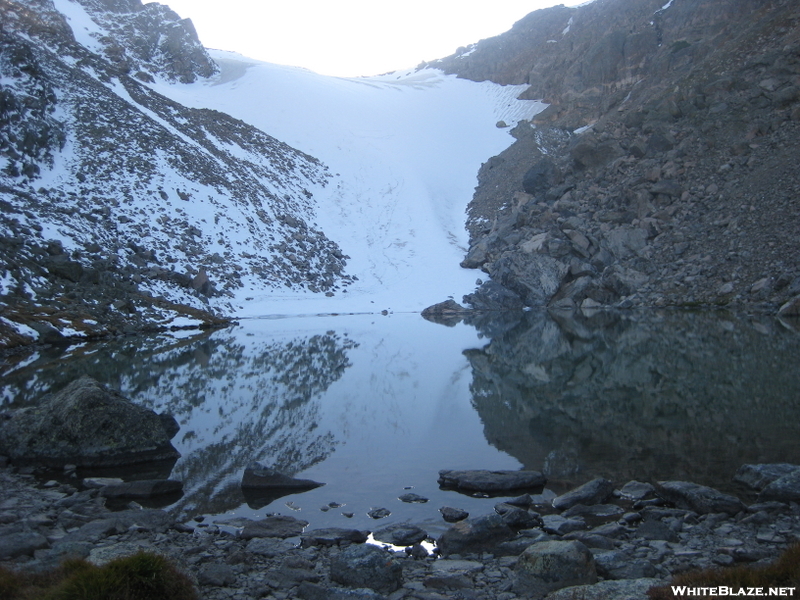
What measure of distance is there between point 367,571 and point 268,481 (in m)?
2.95

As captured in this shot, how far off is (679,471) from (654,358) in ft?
32.0

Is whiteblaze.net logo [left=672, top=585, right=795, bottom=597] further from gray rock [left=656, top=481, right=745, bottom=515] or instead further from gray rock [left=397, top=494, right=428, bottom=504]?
gray rock [left=397, top=494, right=428, bottom=504]

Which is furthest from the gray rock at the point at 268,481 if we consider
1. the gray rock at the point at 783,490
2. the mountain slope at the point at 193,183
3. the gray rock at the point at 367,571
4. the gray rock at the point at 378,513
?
the mountain slope at the point at 193,183

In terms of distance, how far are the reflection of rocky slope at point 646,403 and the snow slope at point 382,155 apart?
88.2ft

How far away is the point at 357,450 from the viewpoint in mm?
8961

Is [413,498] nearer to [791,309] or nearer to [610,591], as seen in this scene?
[610,591]

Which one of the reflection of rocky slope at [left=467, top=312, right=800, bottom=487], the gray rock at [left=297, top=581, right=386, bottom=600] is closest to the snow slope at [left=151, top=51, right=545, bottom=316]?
the reflection of rocky slope at [left=467, top=312, right=800, bottom=487]

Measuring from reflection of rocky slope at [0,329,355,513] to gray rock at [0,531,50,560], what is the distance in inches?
63.2

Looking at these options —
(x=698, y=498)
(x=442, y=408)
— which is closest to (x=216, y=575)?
(x=698, y=498)

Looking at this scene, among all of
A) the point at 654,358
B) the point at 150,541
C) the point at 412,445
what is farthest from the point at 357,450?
the point at 654,358

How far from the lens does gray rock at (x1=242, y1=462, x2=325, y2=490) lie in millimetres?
7220

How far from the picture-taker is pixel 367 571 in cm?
467

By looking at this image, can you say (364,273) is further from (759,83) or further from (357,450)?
(357,450)

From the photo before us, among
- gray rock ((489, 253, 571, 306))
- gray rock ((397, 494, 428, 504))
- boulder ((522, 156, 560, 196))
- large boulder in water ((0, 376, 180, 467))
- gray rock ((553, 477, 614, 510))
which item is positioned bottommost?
gray rock ((397, 494, 428, 504))
